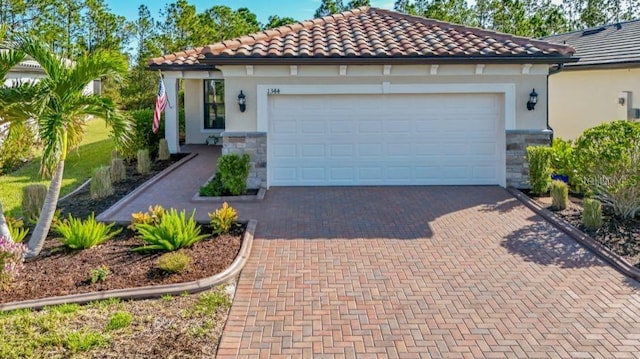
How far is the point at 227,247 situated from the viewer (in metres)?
7.76

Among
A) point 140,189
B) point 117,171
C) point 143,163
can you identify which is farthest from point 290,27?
point 117,171

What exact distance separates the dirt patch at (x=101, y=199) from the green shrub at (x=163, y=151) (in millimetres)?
1202

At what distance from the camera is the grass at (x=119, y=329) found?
4.84 m

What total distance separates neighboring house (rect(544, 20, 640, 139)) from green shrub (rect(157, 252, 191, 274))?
11836mm

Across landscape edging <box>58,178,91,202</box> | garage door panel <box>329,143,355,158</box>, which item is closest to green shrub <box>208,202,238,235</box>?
garage door panel <box>329,143,355,158</box>

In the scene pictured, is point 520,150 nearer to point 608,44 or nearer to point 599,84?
point 599,84

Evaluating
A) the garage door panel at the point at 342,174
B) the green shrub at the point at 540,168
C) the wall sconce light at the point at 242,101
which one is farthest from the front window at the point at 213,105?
the green shrub at the point at 540,168

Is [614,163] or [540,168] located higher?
[614,163]

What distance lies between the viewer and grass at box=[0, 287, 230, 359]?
15.9 ft

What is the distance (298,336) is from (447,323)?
155 centimetres

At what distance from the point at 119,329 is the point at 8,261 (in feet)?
6.72

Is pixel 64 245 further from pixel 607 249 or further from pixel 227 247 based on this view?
pixel 607 249

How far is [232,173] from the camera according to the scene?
37.1ft

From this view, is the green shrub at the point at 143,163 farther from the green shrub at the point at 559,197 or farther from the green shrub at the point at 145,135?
the green shrub at the point at 559,197
